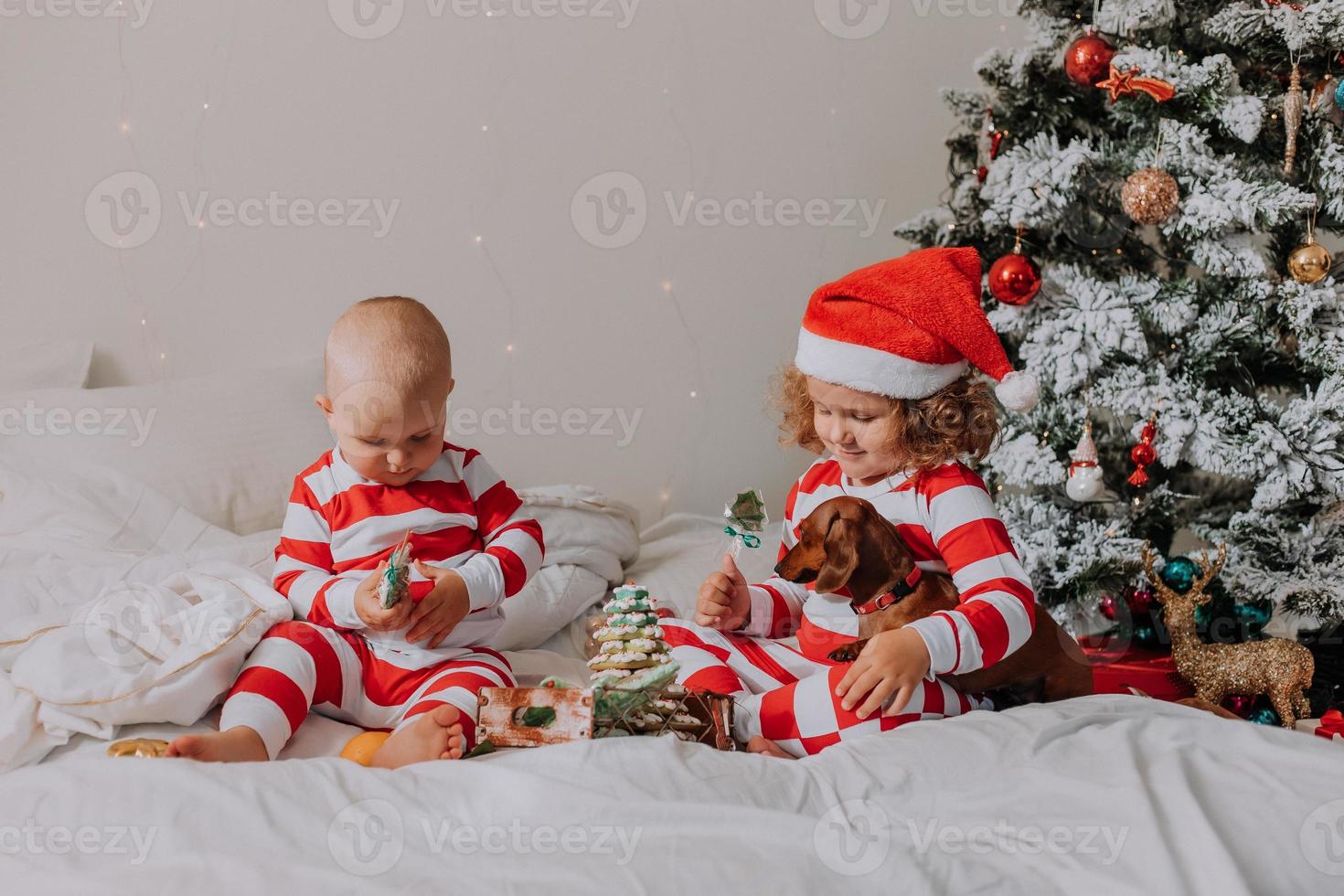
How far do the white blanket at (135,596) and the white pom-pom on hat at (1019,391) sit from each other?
31.8 inches

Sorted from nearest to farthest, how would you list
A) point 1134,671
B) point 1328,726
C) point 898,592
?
point 898,592 < point 1328,726 < point 1134,671

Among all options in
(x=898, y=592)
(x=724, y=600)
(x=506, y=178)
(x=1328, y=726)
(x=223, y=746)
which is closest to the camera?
(x=223, y=746)

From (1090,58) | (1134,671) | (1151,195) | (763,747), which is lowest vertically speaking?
(1134,671)

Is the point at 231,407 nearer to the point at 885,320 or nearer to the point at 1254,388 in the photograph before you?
the point at 885,320

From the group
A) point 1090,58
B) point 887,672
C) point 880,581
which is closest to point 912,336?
point 880,581

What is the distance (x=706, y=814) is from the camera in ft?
3.15

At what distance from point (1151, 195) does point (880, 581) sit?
1085 millimetres

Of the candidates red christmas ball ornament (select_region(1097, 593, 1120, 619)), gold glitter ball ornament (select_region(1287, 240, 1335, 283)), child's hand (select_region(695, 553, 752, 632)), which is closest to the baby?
child's hand (select_region(695, 553, 752, 632))

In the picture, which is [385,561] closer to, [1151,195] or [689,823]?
[689,823]

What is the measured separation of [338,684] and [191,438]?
0.88m

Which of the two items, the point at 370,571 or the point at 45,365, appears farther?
the point at 45,365

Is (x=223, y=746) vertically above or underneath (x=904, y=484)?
underneath

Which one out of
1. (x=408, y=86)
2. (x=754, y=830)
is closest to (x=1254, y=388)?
(x=754, y=830)

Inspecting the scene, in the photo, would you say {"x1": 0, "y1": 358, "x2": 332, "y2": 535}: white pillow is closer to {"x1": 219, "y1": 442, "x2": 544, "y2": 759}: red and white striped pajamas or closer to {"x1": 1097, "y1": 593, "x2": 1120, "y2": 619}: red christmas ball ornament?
{"x1": 219, "y1": 442, "x2": 544, "y2": 759}: red and white striped pajamas
